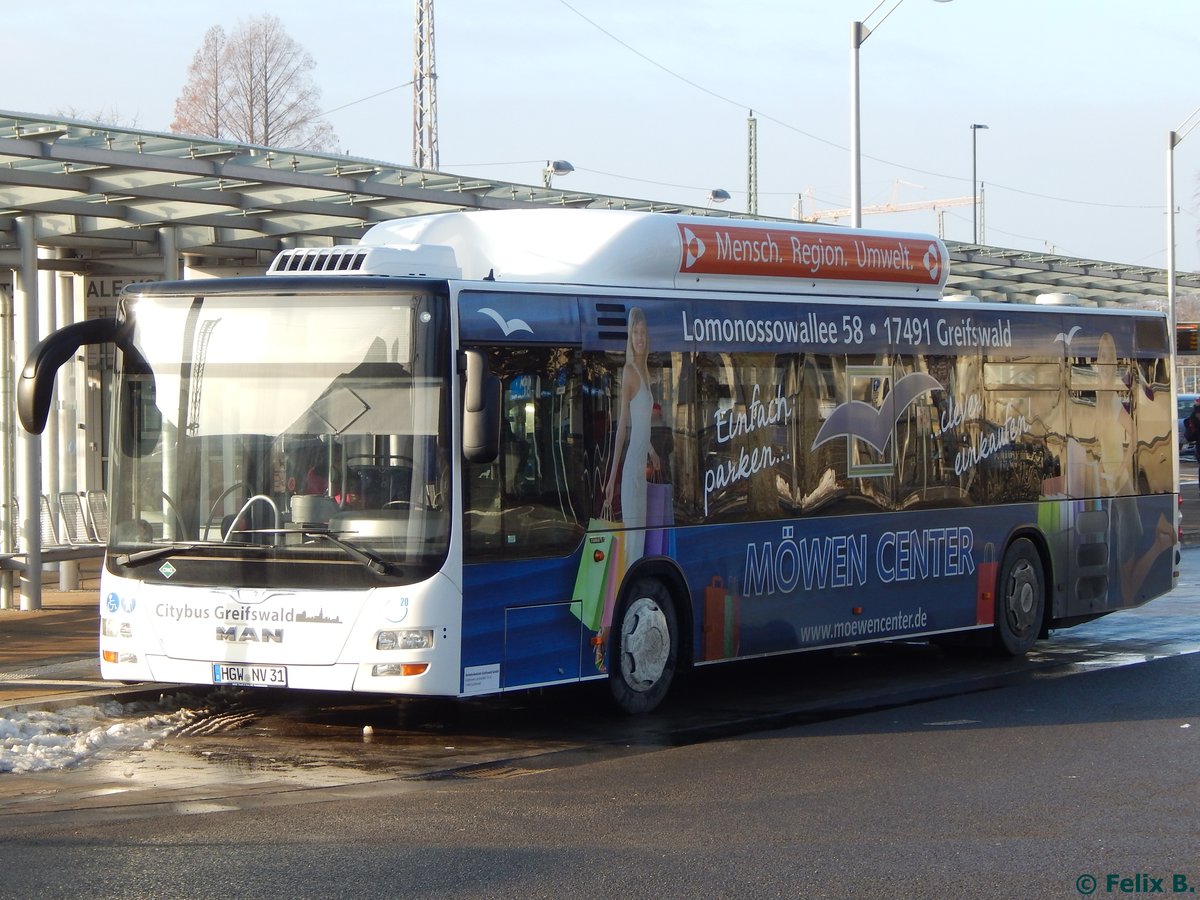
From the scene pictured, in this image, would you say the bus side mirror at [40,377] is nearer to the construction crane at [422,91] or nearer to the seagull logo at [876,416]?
the seagull logo at [876,416]

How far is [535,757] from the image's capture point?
9961 mm

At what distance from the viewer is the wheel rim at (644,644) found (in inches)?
432

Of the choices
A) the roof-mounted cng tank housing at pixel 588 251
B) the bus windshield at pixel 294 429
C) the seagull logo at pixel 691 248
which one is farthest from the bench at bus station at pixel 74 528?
the seagull logo at pixel 691 248

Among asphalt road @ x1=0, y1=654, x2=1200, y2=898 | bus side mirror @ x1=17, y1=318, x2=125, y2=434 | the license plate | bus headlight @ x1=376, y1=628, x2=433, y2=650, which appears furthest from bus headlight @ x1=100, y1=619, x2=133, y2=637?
asphalt road @ x1=0, y1=654, x2=1200, y2=898

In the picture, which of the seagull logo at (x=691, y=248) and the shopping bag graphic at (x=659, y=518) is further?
the seagull logo at (x=691, y=248)

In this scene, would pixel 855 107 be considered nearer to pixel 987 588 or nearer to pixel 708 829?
pixel 987 588

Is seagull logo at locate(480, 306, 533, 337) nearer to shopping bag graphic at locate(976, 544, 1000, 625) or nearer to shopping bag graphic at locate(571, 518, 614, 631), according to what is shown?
shopping bag graphic at locate(571, 518, 614, 631)

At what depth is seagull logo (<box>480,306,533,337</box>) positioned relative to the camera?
10.1 metres

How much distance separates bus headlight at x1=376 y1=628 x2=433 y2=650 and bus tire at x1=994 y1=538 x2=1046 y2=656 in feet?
19.9

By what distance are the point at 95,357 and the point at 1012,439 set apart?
11224 millimetres

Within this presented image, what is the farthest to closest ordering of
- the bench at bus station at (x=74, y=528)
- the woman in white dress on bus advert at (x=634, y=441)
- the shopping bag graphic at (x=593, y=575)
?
the bench at bus station at (x=74, y=528) → the woman in white dress on bus advert at (x=634, y=441) → the shopping bag graphic at (x=593, y=575)

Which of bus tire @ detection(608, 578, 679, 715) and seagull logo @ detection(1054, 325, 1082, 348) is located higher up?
seagull logo @ detection(1054, 325, 1082, 348)

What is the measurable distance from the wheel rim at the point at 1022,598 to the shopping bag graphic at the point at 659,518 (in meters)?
4.19

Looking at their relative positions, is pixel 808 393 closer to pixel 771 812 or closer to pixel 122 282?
pixel 771 812
